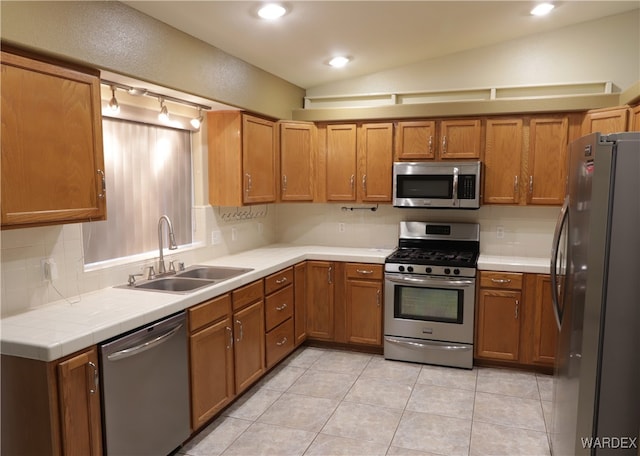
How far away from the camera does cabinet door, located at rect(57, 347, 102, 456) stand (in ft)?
6.20

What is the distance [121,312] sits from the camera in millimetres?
2281

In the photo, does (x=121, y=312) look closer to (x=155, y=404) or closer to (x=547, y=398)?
(x=155, y=404)

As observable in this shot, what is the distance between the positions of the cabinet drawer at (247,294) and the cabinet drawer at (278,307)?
190 mm

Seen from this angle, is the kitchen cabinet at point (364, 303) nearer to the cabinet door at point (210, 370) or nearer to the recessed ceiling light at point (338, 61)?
the cabinet door at point (210, 370)

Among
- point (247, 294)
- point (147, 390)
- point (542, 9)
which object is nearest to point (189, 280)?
point (247, 294)

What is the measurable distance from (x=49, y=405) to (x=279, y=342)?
210 centimetres

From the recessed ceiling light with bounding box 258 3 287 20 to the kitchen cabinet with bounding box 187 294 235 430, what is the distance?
5.93 ft

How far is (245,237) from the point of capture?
14.4 ft

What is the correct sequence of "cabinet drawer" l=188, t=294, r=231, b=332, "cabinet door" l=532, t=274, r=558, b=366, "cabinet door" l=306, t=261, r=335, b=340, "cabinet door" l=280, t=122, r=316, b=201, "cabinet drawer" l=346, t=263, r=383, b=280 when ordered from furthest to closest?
"cabinet door" l=280, t=122, r=316, b=201 → "cabinet door" l=306, t=261, r=335, b=340 → "cabinet drawer" l=346, t=263, r=383, b=280 → "cabinet door" l=532, t=274, r=558, b=366 → "cabinet drawer" l=188, t=294, r=231, b=332

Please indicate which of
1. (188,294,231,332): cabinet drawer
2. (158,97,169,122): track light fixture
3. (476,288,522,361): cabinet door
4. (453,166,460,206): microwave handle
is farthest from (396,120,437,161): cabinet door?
(188,294,231,332): cabinet drawer

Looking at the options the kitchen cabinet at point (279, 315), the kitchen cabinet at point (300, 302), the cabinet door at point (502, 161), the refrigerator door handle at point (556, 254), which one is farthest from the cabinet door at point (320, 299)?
the refrigerator door handle at point (556, 254)

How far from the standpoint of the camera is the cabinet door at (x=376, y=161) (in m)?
4.26

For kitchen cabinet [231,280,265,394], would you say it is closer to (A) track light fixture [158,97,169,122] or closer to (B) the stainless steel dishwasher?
(B) the stainless steel dishwasher

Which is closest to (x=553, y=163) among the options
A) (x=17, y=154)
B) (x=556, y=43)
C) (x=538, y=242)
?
(x=538, y=242)
